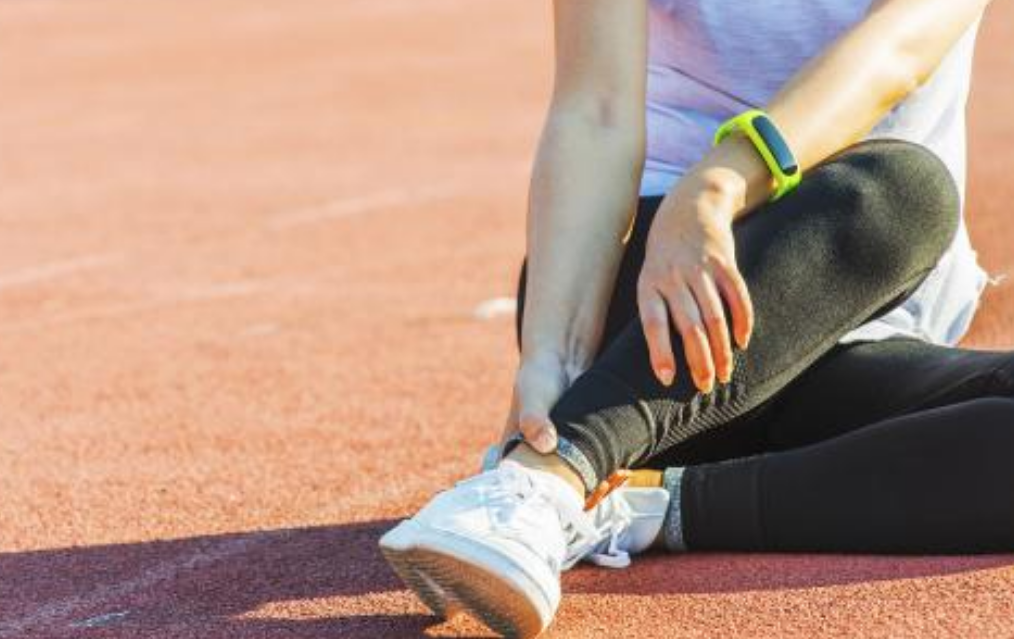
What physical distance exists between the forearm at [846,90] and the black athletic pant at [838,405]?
0.15ft

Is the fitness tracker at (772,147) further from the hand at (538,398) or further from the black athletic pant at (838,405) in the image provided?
the hand at (538,398)

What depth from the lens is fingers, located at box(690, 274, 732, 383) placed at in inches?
111

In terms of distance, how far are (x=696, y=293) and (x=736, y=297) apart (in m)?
0.05

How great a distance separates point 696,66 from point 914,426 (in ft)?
2.58

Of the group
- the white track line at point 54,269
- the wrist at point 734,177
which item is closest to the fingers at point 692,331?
the wrist at point 734,177

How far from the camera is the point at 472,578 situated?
8.84ft

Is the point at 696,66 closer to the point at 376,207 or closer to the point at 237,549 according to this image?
the point at 237,549

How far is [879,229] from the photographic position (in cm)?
302

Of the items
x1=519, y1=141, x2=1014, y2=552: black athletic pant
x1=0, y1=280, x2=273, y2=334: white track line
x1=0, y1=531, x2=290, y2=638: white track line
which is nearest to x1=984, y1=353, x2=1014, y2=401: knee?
x1=519, y1=141, x2=1014, y2=552: black athletic pant

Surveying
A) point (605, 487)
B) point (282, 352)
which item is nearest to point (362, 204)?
point (282, 352)

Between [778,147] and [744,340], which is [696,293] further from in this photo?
[778,147]

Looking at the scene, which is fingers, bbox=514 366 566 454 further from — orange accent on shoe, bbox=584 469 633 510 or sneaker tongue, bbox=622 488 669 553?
sneaker tongue, bbox=622 488 669 553

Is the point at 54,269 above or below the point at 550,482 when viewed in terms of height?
below

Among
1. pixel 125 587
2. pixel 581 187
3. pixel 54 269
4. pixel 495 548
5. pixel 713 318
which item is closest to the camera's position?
pixel 495 548
